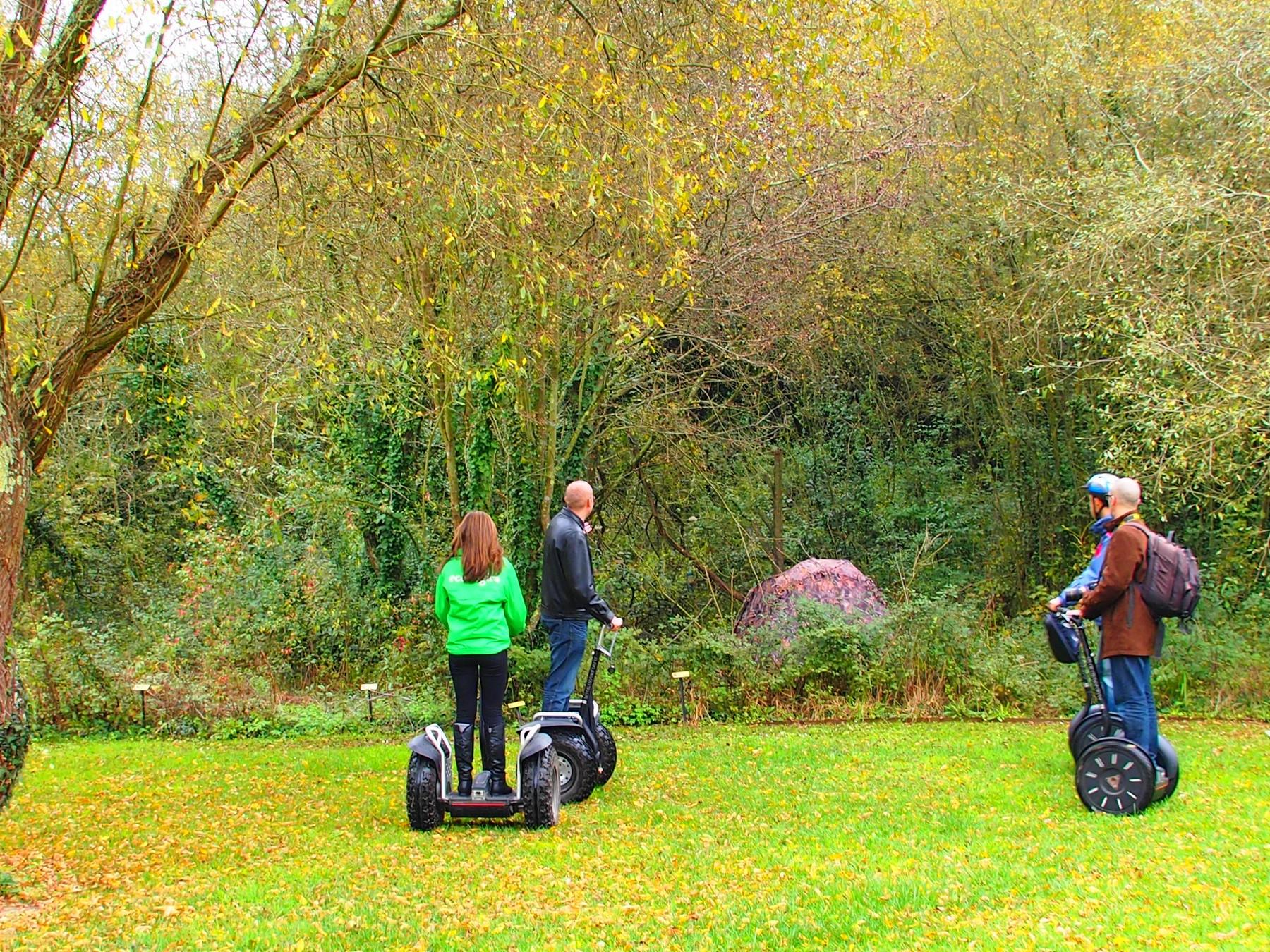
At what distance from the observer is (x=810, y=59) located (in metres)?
8.59

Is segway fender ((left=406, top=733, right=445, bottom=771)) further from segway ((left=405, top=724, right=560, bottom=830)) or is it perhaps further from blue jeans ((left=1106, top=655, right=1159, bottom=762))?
blue jeans ((left=1106, top=655, right=1159, bottom=762))

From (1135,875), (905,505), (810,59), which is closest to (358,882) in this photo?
(1135,875)

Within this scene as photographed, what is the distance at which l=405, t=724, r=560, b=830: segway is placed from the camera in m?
6.64

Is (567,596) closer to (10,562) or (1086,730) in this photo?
(10,562)

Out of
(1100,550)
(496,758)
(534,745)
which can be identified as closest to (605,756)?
(496,758)

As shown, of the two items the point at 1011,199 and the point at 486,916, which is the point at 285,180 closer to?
the point at 486,916

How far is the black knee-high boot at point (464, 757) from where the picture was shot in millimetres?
6824

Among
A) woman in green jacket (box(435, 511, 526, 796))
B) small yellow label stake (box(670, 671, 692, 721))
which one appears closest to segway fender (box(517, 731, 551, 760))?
woman in green jacket (box(435, 511, 526, 796))

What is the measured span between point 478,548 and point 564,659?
1.12 metres

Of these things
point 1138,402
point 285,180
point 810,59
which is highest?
point 810,59

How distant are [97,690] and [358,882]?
7666 millimetres

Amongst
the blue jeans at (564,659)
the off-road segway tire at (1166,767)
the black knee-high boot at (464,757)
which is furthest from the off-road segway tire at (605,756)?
the off-road segway tire at (1166,767)

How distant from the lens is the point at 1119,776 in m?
6.65

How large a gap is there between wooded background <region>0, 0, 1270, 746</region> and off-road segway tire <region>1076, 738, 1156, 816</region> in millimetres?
4347
